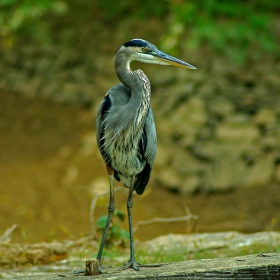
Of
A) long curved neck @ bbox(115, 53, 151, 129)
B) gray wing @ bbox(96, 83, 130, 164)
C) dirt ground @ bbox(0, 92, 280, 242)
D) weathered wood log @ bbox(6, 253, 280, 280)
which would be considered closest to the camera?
weathered wood log @ bbox(6, 253, 280, 280)

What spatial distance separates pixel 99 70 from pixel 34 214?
332 cm

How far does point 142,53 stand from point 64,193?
Result: 568 centimetres

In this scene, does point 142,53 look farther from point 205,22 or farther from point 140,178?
point 205,22

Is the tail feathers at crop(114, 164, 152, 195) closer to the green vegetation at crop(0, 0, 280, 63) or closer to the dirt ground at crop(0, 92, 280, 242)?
the dirt ground at crop(0, 92, 280, 242)

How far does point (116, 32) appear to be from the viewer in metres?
10.8

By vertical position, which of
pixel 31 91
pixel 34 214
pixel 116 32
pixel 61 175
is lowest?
pixel 34 214

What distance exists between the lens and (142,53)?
3.78 m

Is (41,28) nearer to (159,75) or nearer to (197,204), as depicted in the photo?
(159,75)

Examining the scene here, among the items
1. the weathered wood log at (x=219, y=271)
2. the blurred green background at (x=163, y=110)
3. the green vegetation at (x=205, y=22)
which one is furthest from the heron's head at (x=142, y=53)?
the green vegetation at (x=205, y=22)

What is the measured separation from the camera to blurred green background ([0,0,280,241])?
8.80m

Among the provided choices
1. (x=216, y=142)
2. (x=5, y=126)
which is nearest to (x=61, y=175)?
(x=5, y=126)

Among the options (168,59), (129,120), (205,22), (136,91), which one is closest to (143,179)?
(129,120)

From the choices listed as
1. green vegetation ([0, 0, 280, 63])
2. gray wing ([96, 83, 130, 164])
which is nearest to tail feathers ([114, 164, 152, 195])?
gray wing ([96, 83, 130, 164])

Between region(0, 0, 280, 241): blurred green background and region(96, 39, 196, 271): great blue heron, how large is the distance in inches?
163
